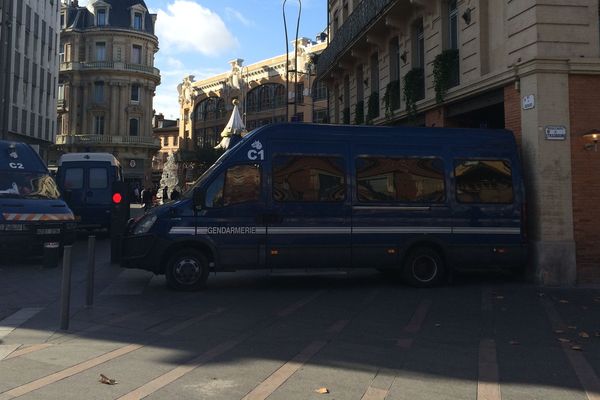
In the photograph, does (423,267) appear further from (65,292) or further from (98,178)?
(98,178)

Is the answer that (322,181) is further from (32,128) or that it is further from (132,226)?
(32,128)

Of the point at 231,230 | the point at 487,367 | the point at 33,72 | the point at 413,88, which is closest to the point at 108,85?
the point at 33,72

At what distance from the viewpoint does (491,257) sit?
9477 mm

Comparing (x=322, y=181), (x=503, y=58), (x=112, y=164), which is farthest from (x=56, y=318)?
(x=112, y=164)

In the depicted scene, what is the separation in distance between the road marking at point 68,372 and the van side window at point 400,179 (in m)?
4.72

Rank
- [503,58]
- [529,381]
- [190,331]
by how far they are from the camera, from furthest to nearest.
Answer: [503,58], [190,331], [529,381]

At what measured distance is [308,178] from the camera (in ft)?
29.7

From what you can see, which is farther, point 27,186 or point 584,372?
point 27,186

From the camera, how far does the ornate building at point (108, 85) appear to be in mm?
61344

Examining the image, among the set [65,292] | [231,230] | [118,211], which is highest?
[118,211]

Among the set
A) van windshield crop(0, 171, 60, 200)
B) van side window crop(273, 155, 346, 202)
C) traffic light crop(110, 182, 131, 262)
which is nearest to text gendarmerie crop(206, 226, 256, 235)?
van side window crop(273, 155, 346, 202)

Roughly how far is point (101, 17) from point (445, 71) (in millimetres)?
58382

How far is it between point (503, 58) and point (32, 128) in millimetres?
34574

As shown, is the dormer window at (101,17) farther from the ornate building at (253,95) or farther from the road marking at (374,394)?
the road marking at (374,394)
